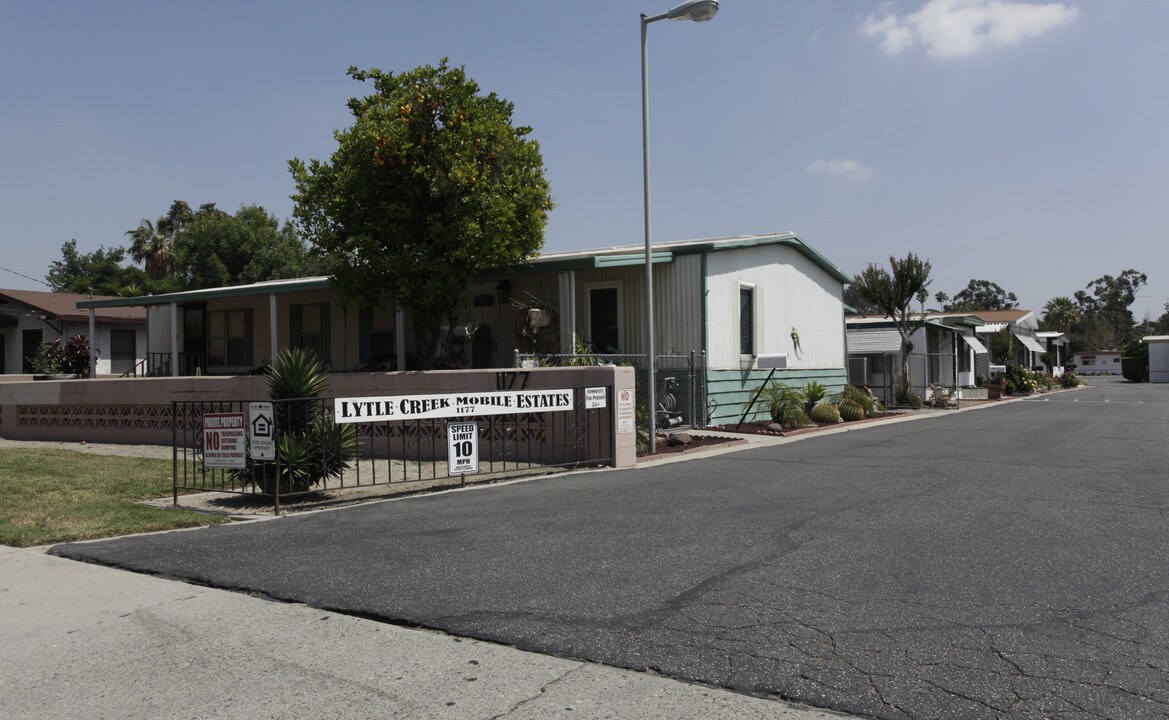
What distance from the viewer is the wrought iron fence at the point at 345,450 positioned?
35.8 feet

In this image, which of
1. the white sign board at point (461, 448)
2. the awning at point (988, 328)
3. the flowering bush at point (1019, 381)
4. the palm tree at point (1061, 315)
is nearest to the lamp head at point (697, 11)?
the white sign board at point (461, 448)

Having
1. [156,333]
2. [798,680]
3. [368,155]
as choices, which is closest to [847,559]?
[798,680]

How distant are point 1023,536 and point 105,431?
19581mm

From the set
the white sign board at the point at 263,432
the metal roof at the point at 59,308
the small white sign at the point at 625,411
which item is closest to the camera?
the white sign board at the point at 263,432

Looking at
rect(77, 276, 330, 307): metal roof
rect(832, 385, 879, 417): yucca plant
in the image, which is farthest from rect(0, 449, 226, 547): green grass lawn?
rect(832, 385, 879, 417): yucca plant

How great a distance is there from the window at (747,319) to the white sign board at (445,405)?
31.6ft

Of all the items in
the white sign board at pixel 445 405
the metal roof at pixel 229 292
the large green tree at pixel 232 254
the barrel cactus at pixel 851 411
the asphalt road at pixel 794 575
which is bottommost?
the asphalt road at pixel 794 575

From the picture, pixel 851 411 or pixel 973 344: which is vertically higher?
pixel 973 344

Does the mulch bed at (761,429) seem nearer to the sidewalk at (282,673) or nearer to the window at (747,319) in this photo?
the window at (747,319)

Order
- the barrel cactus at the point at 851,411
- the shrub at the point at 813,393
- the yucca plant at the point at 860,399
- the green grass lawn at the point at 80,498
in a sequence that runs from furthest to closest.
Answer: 1. the yucca plant at the point at 860,399
2. the barrel cactus at the point at 851,411
3. the shrub at the point at 813,393
4. the green grass lawn at the point at 80,498

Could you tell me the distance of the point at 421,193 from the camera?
58.4 ft

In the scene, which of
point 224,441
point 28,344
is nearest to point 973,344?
point 224,441

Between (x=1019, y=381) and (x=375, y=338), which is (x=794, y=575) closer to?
(x=375, y=338)

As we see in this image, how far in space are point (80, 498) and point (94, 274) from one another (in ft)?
189
